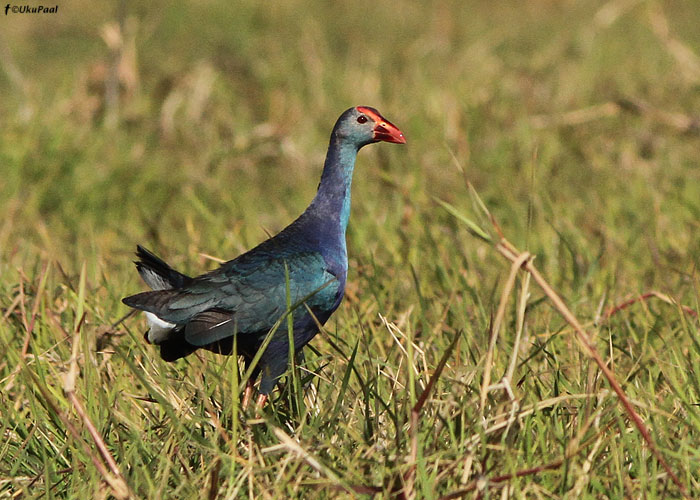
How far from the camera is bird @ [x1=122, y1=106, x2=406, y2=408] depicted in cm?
288

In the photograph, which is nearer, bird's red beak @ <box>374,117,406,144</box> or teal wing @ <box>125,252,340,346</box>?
teal wing @ <box>125,252,340,346</box>

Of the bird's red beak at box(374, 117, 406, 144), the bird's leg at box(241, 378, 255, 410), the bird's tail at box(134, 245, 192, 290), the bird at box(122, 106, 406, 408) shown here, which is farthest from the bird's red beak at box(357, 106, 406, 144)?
the bird's leg at box(241, 378, 255, 410)

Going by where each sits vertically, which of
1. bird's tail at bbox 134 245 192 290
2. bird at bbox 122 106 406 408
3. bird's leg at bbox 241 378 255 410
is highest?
bird's tail at bbox 134 245 192 290

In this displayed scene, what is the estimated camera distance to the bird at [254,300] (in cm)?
288

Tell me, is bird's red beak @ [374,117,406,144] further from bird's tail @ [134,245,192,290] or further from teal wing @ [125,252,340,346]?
bird's tail @ [134,245,192,290]

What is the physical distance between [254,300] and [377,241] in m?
1.60

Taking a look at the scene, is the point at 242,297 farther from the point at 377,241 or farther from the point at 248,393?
the point at 377,241

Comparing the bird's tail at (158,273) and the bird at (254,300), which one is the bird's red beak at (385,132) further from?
the bird's tail at (158,273)

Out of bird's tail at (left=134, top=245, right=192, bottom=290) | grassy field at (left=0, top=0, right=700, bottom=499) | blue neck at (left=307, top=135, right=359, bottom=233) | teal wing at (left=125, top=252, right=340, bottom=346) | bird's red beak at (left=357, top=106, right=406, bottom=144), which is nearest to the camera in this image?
grassy field at (left=0, top=0, right=700, bottom=499)

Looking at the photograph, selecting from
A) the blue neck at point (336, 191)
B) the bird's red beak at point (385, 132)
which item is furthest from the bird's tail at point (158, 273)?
the bird's red beak at point (385, 132)

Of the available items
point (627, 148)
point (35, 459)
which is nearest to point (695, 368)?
point (35, 459)

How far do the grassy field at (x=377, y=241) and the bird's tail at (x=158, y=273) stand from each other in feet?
0.58

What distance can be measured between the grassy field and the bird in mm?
92

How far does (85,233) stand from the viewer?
17.0 ft
